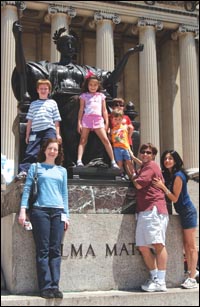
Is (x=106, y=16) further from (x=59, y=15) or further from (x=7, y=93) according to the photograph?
(x=7, y=93)

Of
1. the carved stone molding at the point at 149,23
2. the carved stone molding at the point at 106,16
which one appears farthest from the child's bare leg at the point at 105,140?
the carved stone molding at the point at 149,23

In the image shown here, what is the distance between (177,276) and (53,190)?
83.8 inches

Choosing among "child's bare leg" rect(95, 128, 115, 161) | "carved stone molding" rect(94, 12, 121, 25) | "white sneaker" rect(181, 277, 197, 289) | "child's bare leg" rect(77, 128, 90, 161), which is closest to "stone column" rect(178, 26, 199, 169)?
"carved stone molding" rect(94, 12, 121, 25)

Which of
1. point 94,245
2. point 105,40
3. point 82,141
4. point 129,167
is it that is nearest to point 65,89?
point 82,141

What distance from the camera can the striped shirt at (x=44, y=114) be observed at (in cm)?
725

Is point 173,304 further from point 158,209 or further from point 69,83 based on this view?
point 69,83

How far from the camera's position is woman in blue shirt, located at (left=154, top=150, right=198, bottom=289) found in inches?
277

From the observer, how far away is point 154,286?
6.29 metres

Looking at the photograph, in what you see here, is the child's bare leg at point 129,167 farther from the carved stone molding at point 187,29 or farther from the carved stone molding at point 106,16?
the carved stone molding at point 187,29

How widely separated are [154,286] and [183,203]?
1.56 meters

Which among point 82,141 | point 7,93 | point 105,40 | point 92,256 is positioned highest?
point 105,40

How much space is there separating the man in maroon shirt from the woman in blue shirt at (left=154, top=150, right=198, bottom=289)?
0.16 metres

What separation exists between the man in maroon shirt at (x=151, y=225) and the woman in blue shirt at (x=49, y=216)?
1074 millimetres

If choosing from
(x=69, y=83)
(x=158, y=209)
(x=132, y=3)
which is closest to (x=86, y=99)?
(x=69, y=83)
